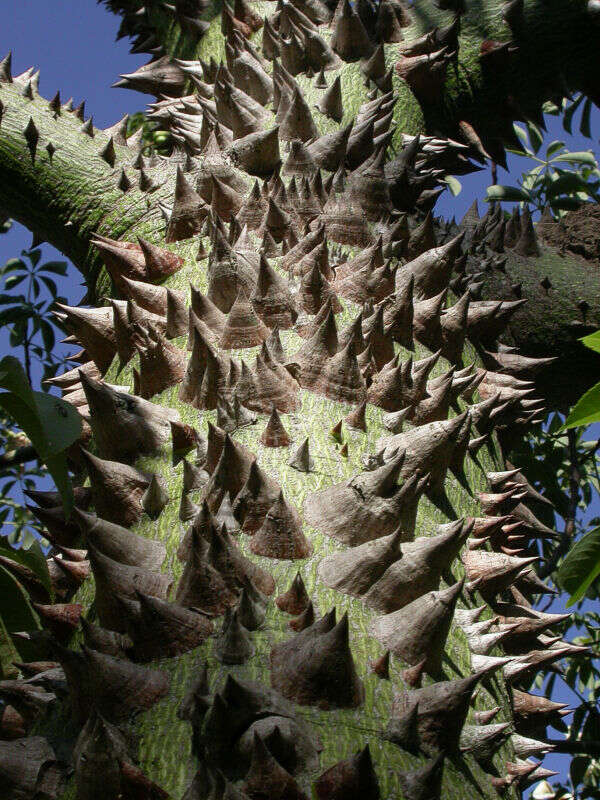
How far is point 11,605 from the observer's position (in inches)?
45.8

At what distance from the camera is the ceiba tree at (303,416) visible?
0.99 meters

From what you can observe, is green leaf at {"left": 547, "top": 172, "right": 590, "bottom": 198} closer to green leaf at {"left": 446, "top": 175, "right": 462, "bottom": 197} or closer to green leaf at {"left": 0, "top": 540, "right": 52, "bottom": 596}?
green leaf at {"left": 446, "top": 175, "right": 462, "bottom": 197}

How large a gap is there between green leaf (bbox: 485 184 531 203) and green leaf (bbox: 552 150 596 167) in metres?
1.03

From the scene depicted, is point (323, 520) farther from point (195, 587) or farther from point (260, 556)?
point (195, 587)

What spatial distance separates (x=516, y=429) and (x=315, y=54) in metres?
1.47

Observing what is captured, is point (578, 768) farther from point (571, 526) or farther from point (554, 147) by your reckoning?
point (554, 147)

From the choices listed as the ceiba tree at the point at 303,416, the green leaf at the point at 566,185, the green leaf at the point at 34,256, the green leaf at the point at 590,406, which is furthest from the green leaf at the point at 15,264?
the green leaf at the point at 590,406

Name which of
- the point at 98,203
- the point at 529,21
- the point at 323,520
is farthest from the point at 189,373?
the point at 529,21

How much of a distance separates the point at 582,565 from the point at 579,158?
498 cm

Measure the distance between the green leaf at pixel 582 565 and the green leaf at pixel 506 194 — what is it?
3.83 m

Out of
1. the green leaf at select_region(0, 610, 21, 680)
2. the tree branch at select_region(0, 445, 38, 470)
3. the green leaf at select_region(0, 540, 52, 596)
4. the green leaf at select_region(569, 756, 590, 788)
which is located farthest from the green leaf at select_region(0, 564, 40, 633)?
the green leaf at select_region(569, 756, 590, 788)

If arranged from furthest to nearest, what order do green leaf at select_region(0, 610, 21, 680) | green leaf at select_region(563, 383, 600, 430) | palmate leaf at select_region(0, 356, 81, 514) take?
green leaf at select_region(0, 610, 21, 680) → green leaf at select_region(563, 383, 600, 430) → palmate leaf at select_region(0, 356, 81, 514)

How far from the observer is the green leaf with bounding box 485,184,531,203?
463 centimetres

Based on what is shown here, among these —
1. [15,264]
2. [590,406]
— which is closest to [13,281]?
[15,264]
